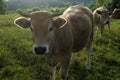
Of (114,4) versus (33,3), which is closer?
(114,4)

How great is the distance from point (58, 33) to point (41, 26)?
1.06 metres

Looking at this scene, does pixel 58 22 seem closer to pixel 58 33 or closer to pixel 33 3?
pixel 58 33

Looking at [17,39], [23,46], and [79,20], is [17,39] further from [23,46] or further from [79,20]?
[79,20]

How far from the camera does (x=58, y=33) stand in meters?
6.70

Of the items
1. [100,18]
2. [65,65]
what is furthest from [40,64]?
[100,18]

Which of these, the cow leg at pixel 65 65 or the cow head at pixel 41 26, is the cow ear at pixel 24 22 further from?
the cow leg at pixel 65 65

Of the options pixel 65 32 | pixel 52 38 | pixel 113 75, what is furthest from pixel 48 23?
pixel 113 75

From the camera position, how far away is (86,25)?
838 cm

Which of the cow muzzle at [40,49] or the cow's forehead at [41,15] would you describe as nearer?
the cow muzzle at [40,49]

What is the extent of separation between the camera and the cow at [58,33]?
18.6 feet

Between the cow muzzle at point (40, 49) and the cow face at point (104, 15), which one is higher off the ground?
the cow muzzle at point (40, 49)

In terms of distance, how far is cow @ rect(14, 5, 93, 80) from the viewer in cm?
567

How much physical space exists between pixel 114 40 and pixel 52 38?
911cm

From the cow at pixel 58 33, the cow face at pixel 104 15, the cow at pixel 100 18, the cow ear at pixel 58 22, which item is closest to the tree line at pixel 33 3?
the cow face at pixel 104 15
